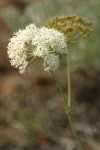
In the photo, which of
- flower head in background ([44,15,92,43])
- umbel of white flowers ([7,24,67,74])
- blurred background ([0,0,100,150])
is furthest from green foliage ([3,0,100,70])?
umbel of white flowers ([7,24,67,74])

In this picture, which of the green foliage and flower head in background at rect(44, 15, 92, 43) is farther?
the green foliage

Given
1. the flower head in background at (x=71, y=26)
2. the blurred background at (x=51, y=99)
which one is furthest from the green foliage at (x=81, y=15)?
the flower head in background at (x=71, y=26)

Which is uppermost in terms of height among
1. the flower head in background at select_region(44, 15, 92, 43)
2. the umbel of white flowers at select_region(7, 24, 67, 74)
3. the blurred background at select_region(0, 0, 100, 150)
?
the blurred background at select_region(0, 0, 100, 150)

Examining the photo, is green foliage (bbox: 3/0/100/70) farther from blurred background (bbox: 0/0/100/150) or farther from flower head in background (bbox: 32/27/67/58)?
flower head in background (bbox: 32/27/67/58)

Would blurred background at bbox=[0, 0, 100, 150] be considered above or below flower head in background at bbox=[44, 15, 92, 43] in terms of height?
above

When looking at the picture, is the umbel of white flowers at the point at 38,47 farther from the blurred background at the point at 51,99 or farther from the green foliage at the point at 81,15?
the green foliage at the point at 81,15

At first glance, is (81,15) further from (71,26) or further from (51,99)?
(71,26)

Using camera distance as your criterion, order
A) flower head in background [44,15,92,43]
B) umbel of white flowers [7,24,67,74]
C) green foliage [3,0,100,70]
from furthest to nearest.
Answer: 1. green foliage [3,0,100,70]
2. flower head in background [44,15,92,43]
3. umbel of white flowers [7,24,67,74]

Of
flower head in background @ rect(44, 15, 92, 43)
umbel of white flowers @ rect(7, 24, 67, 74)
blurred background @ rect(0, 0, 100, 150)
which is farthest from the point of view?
blurred background @ rect(0, 0, 100, 150)
